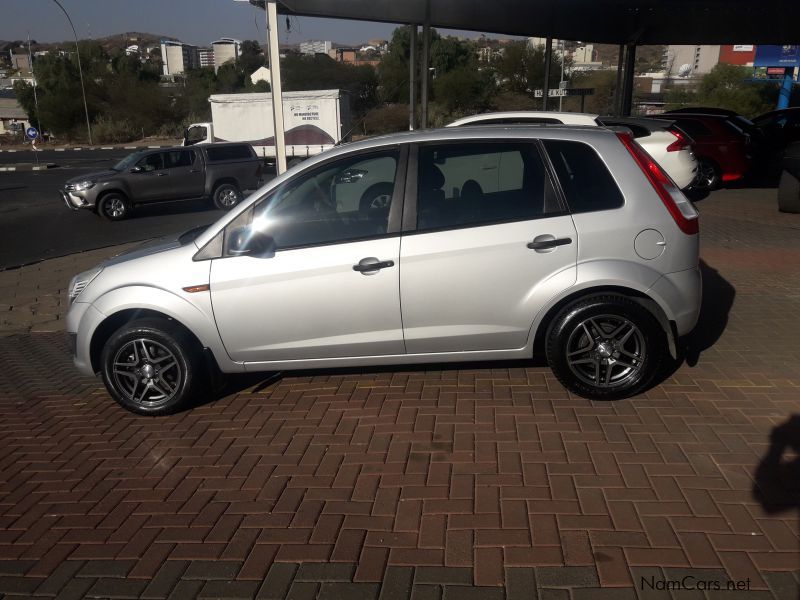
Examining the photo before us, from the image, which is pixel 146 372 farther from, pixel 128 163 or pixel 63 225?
pixel 128 163

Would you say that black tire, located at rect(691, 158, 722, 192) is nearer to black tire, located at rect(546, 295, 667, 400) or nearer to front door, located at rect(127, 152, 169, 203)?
black tire, located at rect(546, 295, 667, 400)

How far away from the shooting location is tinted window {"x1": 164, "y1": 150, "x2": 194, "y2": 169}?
17516 millimetres

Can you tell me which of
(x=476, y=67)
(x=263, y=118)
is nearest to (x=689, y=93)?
(x=476, y=67)

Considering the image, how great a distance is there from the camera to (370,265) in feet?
14.8

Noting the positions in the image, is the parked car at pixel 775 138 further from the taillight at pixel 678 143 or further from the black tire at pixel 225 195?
the black tire at pixel 225 195

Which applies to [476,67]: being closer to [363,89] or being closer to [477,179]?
[363,89]

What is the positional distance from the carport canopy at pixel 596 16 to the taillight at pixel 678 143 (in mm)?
3316

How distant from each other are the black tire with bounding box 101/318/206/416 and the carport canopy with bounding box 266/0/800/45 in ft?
26.8

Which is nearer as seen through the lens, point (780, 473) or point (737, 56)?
point (780, 473)

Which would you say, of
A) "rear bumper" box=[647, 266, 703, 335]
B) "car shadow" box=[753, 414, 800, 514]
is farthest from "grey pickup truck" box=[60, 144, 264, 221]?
"car shadow" box=[753, 414, 800, 514]

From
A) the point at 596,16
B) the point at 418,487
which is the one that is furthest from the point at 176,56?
the point at 418,487

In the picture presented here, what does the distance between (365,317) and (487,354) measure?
86 centimetres

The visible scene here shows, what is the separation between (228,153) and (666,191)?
1516 cm

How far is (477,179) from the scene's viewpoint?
Answer: 4.74 m
